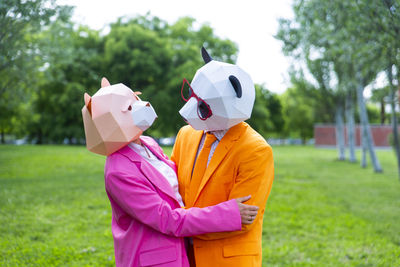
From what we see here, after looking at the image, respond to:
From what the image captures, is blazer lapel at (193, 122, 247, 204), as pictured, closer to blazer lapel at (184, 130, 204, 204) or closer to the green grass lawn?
blazer lapel at (184, 130, 204, 204)

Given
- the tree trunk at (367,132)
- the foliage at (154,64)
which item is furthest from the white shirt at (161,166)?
the foliage at (154,64)

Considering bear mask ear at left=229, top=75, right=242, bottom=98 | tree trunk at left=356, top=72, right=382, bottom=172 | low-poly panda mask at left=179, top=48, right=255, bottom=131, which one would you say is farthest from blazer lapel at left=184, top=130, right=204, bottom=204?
tree trunk at left=356, top=72, right=382, bottom=172

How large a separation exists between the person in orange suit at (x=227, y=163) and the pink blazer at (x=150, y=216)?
132 mm

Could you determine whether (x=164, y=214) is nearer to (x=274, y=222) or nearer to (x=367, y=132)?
(x=274, y=222)

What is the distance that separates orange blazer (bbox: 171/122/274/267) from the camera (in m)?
2.23

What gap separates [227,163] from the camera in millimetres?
2277

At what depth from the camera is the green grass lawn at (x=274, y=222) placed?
16.5 ft

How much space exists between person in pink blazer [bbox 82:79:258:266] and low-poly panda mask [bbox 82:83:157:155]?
0.03 m

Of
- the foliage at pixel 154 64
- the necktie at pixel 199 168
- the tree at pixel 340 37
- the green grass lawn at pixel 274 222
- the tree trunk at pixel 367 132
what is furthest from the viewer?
the foliage at pixel 154 64

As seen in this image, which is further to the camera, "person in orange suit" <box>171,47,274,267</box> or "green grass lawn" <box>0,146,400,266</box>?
"green grass lawn" <box>0,146,400,266</box>

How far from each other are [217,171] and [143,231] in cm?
59

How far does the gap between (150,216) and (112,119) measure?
63 cm

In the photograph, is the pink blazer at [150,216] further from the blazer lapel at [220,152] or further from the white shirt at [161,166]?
the blazer lapel at [220,152]

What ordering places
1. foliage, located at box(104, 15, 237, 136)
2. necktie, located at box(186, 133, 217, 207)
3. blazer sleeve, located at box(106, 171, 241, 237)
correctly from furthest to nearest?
foliage, located at box(104, 15, 237, 136) < necktie, located at box(186, 133, 217, 207) < blazer sleeve, located at box(106, 171, 241, 237)
